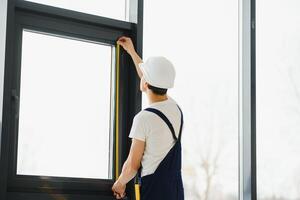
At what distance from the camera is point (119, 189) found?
300cm

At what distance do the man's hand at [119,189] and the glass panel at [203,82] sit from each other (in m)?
0.55

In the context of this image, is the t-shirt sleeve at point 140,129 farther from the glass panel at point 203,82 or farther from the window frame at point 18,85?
the glass panel at point 203,82

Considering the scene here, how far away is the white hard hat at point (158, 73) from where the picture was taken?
2869 mm

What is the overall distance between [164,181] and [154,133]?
0.74ft

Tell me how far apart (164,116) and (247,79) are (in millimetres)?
1165

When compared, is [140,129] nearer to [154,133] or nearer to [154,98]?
[154,133]
